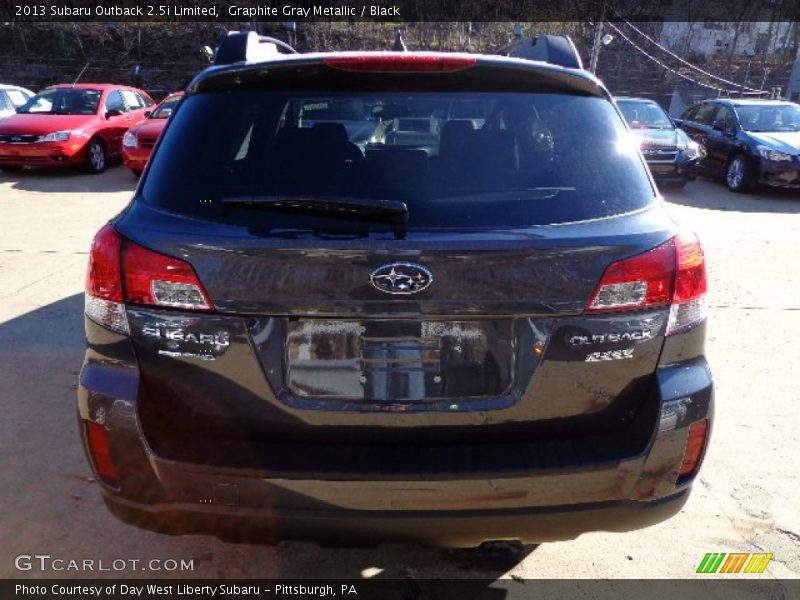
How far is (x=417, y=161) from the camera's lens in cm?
217

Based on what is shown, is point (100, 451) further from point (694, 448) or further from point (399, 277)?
point (694, 448)

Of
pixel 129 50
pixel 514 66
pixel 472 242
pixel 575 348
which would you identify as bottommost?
pixel 129 50

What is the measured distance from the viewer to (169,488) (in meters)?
1.93

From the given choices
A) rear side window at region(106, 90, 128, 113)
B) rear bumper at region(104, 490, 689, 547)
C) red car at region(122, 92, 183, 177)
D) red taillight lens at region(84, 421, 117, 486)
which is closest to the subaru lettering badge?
rear bumper at region(104, 490, 689, 547)

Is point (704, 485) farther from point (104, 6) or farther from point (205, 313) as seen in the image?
point (104, 6)

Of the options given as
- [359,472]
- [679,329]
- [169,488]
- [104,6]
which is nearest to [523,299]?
[679,329]

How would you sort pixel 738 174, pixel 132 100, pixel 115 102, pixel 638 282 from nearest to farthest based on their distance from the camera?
pixel 638 282 → pixel 738 174 → pixel 115 102 → pixel 132 100

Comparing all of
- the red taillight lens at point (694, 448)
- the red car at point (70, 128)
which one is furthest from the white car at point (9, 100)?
the red taillight lens at point (694, 448)

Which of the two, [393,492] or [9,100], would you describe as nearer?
[393,492]

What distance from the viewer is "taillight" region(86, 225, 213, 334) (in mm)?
1908

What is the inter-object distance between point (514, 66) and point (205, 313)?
1289 mm

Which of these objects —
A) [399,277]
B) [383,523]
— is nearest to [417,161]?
[399,277]

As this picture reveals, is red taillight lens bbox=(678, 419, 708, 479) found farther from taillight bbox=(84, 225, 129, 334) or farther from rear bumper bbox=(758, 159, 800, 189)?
rear bumper bbox=(758, 159, 800, 189)

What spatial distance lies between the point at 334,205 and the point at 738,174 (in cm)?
1204
